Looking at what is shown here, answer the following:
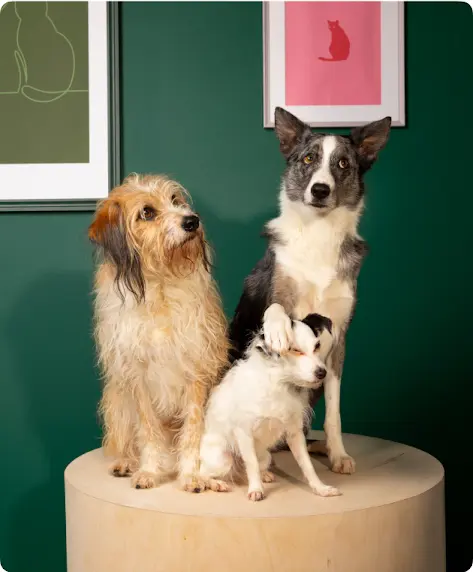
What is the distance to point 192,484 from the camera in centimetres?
219

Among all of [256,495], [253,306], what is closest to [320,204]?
[253,306]

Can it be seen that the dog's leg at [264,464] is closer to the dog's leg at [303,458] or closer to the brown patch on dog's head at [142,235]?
the dog's leg at [303,458]

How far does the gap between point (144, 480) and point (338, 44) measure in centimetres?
217

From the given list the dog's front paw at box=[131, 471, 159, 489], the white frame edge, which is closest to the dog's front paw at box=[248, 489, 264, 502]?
the dog's front paw at box=[131, 471, 159, 489]

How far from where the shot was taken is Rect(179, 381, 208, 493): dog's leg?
226 centimetres

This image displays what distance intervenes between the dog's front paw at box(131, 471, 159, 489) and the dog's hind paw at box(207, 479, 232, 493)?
0.18m

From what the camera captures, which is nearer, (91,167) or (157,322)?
(157,322)

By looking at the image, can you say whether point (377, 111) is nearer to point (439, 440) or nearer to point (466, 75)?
point (466, 75)

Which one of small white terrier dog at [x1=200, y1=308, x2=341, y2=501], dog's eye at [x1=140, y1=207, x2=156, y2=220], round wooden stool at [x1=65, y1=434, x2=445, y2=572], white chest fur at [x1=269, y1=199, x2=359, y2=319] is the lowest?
round wooden stool at [x1=65, y1=434, x2=445, y2=572]

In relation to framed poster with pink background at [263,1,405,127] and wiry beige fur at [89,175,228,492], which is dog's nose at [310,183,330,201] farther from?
framed poster with pink background at [263,1,405,127]

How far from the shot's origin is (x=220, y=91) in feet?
11.0

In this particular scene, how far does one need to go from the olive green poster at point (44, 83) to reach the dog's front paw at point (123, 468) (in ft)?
4.91

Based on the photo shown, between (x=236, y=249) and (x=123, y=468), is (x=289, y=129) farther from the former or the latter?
(x=123, y=468)

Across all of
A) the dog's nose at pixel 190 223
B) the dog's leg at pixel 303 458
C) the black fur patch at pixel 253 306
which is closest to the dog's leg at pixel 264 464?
the dog's leg at pixel 303 458
